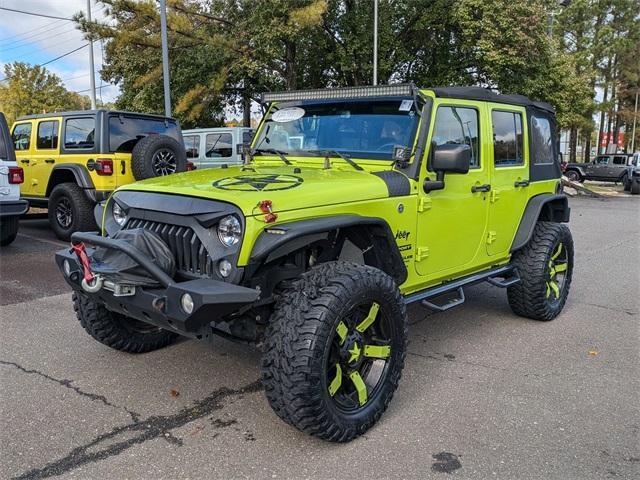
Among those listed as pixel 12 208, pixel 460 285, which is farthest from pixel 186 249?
pixel 12 208

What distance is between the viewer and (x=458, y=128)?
4.23 metres

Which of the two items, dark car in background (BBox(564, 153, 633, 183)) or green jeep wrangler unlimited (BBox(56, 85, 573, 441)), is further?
dark car in background (BBox(564, 153, 633, 183))

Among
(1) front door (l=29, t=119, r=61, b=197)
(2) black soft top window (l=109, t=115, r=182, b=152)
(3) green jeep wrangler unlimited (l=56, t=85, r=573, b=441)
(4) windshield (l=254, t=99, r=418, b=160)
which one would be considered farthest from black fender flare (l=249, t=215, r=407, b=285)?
(1) front door (l=29, t=119, r=61, b=197)

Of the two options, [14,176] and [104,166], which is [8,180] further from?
[104,166]

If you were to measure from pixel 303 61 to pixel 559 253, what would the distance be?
1824 cm

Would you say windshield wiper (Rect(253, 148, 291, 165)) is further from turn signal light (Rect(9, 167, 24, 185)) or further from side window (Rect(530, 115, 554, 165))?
turn signal light (Rect(9, 167, 24, 185))

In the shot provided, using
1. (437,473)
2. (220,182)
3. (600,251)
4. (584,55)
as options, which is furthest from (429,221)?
(584,55)

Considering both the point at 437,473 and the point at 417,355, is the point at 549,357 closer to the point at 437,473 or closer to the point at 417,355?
the point at 417,355

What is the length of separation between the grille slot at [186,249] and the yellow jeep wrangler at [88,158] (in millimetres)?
5274

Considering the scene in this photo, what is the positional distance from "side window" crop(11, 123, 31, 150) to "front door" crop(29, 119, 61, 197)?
27cm

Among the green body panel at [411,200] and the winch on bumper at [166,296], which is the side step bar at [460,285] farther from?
the winch on bumper at [166,296]

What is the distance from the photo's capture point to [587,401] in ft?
11.7

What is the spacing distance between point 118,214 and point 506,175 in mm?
3159

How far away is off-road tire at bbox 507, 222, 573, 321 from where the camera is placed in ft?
16.4
